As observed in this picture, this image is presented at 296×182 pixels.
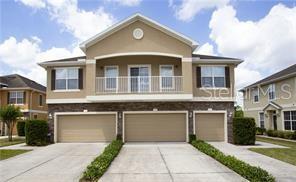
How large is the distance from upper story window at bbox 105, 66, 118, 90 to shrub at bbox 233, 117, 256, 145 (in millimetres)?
8381

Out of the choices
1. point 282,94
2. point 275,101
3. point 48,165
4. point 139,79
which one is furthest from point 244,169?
point 275,101

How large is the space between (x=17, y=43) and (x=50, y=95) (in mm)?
4080

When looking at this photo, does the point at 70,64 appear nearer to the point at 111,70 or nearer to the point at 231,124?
the point at 111,70

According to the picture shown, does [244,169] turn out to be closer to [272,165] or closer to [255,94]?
[272,165]

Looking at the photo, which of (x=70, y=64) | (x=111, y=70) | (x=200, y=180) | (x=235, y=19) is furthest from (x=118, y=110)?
(x=200, y=180)

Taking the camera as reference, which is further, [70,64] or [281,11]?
[70,64]

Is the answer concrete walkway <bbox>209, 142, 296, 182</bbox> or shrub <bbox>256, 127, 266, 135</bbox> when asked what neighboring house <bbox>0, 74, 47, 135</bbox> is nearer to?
concrete walkway <bbox>209, 142, 296, 182</bbox>

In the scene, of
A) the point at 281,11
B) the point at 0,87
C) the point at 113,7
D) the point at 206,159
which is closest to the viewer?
the point at 206,159

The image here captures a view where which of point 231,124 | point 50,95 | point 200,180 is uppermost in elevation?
point 50,95

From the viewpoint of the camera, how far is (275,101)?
1045 inches

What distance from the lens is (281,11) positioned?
1700 cm

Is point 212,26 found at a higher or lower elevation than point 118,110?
higher

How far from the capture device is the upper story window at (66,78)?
776 inches

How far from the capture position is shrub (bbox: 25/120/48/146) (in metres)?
18.4
